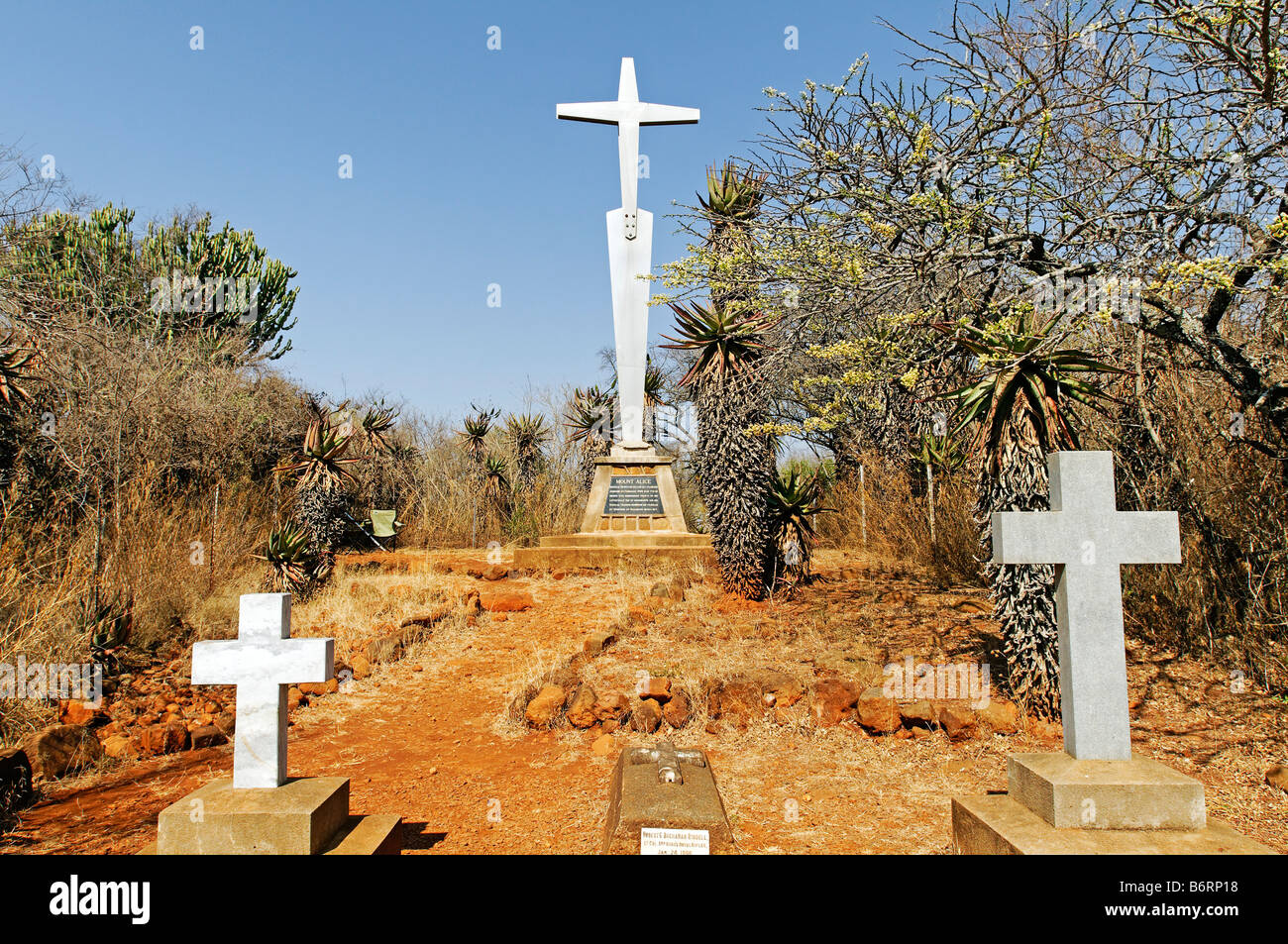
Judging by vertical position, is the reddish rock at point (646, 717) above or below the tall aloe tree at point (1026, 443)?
below

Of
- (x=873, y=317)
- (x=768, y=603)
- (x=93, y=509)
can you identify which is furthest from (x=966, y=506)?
(x=93, y=509)

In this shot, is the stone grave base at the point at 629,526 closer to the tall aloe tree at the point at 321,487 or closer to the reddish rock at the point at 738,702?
the tall aloe tree at the point at 321,487

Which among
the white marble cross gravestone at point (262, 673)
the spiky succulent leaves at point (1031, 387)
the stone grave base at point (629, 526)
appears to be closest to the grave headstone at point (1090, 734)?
the spiky succulent leaves at point (1031, 387)

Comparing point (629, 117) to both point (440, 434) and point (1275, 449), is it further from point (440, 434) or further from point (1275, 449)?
point (440, 434)

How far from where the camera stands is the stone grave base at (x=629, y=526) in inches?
444

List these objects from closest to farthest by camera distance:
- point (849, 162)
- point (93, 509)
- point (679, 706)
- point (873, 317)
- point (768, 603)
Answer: point (679, 706)
point (849, 162)
point (873, 317)
point (93, 509)
point (768, 603)

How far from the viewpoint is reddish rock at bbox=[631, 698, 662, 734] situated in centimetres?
513

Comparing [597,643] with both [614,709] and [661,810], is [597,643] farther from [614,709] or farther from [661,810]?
[661,810]

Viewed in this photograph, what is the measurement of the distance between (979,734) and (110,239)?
73.2ft

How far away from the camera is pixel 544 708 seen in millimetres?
5406

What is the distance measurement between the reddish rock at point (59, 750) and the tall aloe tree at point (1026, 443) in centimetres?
615

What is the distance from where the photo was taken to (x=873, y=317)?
22.2ft

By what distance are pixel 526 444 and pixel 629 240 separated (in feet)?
23.9

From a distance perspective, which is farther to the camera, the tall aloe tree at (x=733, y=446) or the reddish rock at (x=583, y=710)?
the tall aloe tree at (x=733, y=446)
